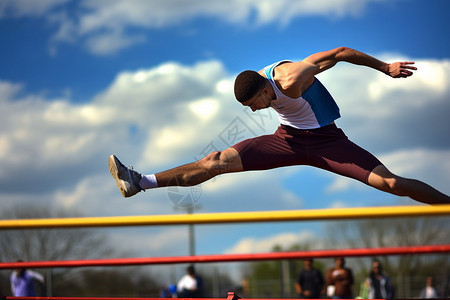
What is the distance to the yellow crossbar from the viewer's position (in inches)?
105

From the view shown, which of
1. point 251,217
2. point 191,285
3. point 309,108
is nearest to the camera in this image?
point 251,217

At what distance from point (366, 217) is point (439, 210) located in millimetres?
404

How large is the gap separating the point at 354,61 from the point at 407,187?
45.1 inches

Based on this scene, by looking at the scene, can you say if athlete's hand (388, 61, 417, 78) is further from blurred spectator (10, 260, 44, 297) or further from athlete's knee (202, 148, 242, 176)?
blurred spectator (10, 260, 44, 297)

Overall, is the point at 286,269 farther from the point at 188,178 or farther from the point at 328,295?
the point at 188,178

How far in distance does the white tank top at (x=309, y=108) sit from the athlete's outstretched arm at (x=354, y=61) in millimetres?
316

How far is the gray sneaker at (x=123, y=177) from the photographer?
427cm

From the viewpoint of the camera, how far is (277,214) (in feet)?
9.00

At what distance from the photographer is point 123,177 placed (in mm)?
4285

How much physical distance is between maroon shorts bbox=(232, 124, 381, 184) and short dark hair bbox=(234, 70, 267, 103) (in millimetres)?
458

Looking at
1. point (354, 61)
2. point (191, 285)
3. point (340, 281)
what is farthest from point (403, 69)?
point (191, 285)

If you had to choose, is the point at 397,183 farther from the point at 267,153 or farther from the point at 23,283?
the point at 23,283

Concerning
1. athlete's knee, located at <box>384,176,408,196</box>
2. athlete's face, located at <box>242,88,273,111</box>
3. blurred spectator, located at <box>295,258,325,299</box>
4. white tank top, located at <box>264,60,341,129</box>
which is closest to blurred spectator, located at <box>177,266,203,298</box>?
blurred spectator, located at <box>295,258,325,299</box>

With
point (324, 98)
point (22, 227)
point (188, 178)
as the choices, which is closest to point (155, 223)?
point (22, 227)
